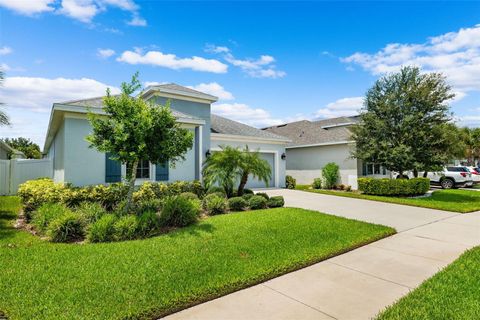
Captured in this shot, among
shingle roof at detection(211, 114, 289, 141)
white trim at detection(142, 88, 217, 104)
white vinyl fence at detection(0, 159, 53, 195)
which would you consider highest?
white trim at detection(142, 88, 217, 104)

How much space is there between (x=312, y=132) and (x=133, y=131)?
61.0ft

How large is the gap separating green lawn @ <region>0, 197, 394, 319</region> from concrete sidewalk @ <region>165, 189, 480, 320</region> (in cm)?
25

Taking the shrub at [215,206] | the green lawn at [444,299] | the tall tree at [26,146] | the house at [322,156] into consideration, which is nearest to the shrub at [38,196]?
the shrub at [215,206]

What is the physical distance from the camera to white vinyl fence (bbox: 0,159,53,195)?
13953mm

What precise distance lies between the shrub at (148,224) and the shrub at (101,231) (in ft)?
2.05

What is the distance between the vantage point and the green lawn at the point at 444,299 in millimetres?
3238

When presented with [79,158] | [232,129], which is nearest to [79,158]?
[79,158]

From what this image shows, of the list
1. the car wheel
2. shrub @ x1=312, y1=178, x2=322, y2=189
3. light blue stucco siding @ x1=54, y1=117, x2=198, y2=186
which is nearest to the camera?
light blue stucco siding @ x1=54, y1=117, x2=198, y2=186

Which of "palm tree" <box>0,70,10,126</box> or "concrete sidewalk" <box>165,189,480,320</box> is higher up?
"palm tree" <box>0,70,10,126</box>

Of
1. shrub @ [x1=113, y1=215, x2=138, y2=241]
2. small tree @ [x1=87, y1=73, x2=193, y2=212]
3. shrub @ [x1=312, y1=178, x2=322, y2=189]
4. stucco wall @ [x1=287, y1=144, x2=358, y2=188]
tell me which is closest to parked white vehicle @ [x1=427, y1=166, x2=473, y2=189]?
stucco wall @ [x1=287, y1=144, x2=358, y2=188]

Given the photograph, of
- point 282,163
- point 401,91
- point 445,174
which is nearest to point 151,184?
point 282,163

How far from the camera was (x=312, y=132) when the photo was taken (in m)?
22.9

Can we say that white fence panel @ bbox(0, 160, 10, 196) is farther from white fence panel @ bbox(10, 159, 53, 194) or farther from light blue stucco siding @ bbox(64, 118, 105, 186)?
light blue stucco siding @ bbox(64, 118, 105, 186)

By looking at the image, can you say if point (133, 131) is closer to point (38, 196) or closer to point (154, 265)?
point (154, 265)
